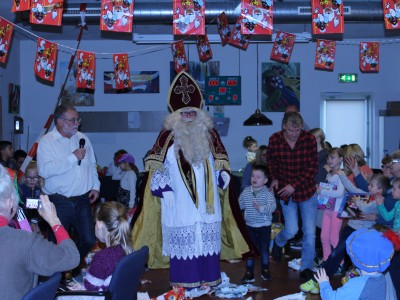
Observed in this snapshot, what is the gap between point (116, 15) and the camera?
7.39 meters

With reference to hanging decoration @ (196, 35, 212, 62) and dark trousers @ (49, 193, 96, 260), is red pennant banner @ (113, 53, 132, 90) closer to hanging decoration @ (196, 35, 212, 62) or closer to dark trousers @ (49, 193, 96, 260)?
hanging decoration @ (196, 35, 212, 62)

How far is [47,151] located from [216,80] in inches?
302

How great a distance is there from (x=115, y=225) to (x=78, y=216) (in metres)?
1.82

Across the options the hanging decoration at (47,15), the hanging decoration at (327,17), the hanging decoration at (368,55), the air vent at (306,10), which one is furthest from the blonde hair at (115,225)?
the hanging decoration at (368,55)

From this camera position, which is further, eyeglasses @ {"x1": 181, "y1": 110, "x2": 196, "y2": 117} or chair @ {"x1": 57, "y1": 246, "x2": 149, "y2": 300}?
eyeglasses @ {"x1": 181, "y1": 110, "x2": 196, "y2": 117}

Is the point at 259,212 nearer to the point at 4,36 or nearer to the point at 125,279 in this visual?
the point at 125,279

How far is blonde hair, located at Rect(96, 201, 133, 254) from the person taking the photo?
4223 millimetres

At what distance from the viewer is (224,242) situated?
6.58 metres

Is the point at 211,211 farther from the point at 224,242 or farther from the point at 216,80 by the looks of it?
the point at 216,80

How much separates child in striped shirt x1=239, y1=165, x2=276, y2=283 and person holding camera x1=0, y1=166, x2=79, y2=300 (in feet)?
12.3

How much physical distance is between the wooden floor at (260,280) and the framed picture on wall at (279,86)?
19.6 ft

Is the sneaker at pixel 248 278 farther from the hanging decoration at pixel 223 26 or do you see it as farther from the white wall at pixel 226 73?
the white wall at pixel 226 73

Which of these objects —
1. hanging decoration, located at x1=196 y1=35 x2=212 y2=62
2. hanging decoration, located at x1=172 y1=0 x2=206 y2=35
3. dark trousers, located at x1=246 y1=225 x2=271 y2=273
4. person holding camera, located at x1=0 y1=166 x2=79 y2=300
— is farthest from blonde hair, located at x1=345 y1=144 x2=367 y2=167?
hanging decoration, located at x1=196 y1=35 x2=212 y2=62

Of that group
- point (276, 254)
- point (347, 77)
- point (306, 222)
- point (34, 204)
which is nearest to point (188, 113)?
point (306, 222)
